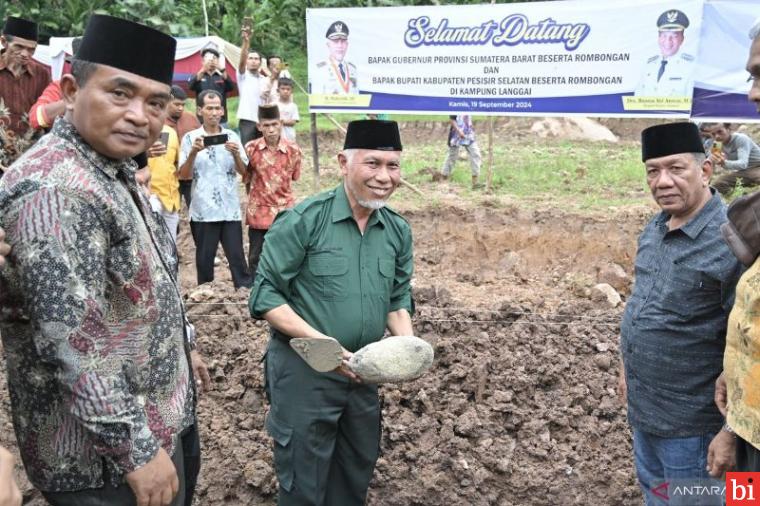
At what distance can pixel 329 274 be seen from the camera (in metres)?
2.91

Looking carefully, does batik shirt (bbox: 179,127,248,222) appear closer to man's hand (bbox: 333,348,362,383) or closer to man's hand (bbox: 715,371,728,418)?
man's hand (bbox: 333,348,362,383)

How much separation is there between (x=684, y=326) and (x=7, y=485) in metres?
2.31

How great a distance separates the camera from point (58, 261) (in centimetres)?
170

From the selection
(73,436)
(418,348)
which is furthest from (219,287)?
(73,436)

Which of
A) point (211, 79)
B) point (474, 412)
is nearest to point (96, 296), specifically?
point (474, 412)

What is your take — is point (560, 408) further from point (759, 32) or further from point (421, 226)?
point (421, 226)

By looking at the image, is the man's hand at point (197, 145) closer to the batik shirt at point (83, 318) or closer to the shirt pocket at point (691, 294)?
the batik shirt at point (83, 318)

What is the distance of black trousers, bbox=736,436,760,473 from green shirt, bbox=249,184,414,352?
1437 mm

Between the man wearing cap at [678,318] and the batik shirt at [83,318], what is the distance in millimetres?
1842

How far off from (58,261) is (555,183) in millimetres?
10597

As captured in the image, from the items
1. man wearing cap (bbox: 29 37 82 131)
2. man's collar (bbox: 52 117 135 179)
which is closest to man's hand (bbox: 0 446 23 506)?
man's collar (bbox: 52 117 135 179)

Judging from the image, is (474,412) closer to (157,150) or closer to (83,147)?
(83,147)

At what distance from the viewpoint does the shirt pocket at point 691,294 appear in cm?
257

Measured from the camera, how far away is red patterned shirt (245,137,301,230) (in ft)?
20.5
